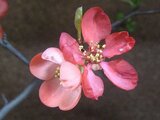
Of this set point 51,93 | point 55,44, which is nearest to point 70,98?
point 51,93

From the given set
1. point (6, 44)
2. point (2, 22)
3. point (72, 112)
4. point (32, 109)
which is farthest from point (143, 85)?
point (6, 44)

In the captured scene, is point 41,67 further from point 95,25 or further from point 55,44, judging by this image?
point 55,44

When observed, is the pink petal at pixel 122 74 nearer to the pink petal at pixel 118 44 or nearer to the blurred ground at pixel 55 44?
the pink petal at pixel 118 44

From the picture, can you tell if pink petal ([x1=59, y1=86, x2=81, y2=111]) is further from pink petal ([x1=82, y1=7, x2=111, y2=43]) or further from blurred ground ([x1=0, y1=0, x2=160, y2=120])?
blurred ground ([x1=0, y1=0, x2=160, y2=120])

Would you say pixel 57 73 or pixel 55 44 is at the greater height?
pixel 57 73

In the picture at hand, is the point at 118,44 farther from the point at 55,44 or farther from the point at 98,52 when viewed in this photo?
the point at 55,44

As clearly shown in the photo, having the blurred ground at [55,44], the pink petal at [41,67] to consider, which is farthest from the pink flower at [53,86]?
the blurred ground at [55,44]

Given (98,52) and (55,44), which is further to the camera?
(55,44)

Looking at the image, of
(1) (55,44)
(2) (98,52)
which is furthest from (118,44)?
(1) (55,44)
